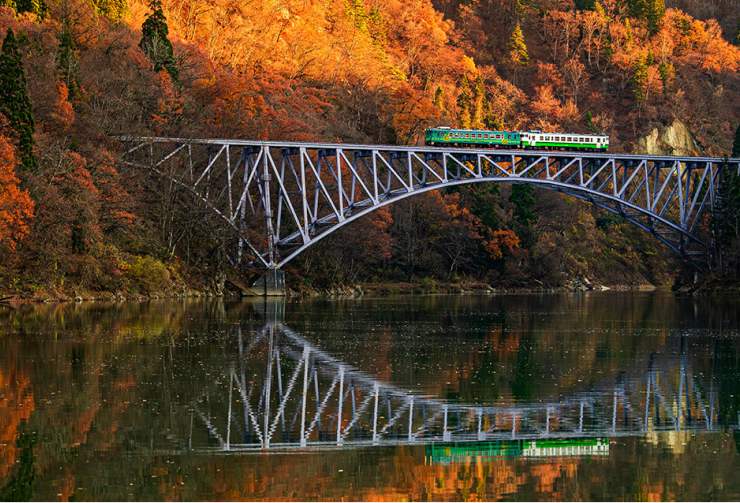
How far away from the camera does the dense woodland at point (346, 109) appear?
49969mm

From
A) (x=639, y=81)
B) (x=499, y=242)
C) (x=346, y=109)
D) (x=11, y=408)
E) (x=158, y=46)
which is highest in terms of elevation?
(x=639, y=81)

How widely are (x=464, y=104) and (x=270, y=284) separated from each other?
58853mm

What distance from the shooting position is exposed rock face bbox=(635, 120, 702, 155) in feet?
427

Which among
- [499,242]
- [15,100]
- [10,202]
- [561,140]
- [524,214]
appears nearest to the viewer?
[10,202]

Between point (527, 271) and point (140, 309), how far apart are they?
2258 inches

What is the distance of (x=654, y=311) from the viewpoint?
54.0m

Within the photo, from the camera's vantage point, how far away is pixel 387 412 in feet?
55.6

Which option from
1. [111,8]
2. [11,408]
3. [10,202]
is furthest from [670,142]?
[11,408]

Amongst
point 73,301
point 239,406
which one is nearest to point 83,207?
point 73,301

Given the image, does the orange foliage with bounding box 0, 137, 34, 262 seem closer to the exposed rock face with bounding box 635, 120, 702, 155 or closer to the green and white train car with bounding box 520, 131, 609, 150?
the green and white train car with bounding box 520, 131, 609, 150

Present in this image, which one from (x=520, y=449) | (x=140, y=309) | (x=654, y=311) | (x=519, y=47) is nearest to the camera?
(x=520, y=449)

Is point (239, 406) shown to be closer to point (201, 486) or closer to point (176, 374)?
point (176, 374)

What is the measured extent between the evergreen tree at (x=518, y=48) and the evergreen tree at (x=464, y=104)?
79.5 ft

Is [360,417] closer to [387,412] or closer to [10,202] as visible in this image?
[387,412]
